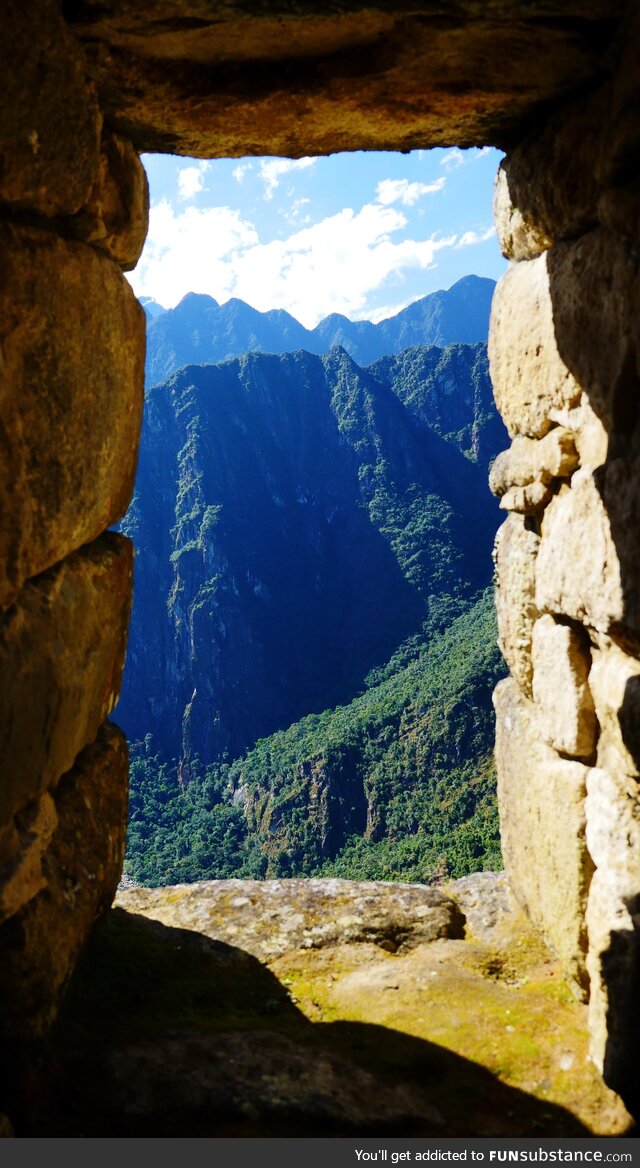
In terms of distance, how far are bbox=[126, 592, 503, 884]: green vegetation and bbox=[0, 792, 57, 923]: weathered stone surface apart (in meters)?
27.3

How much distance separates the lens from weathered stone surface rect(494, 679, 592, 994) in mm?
3801

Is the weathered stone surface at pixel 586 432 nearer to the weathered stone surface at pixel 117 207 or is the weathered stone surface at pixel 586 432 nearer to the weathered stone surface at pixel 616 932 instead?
the weathered stone surface at pixel 616 932

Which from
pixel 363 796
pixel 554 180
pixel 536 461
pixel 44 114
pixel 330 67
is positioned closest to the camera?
pixel 44 114

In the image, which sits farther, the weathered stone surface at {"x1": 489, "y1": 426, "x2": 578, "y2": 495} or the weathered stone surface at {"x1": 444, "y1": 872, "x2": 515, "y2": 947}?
A: the weathered stone surface at {"x1": 444, "y1": 872, "x2": 515, "y2": 947}

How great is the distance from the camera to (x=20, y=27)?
8.12 ft

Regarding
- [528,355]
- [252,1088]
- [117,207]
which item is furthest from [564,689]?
[117,207]

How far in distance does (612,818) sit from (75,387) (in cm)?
274

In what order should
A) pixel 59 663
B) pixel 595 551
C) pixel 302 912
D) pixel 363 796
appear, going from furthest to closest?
pixel 363 796 → pixel 302 912 → pixel 595 551 → pixel 59 663

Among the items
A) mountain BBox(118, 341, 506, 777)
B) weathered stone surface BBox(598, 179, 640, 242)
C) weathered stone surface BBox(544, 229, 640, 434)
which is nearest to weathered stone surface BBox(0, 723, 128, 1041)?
weathered stone surface BBox(544, 229, 640, 434)

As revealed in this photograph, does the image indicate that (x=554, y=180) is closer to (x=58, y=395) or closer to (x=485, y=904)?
(x=58, y=395)

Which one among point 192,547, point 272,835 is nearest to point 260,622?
point 192,547

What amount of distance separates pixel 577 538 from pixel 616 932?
1624 mm

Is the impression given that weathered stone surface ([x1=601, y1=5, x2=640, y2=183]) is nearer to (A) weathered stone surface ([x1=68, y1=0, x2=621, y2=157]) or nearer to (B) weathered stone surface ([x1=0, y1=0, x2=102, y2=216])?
(A) weathered stone surface ([x1=68, y1=0, x2=621, y2=157])

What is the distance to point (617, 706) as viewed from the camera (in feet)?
10.9
